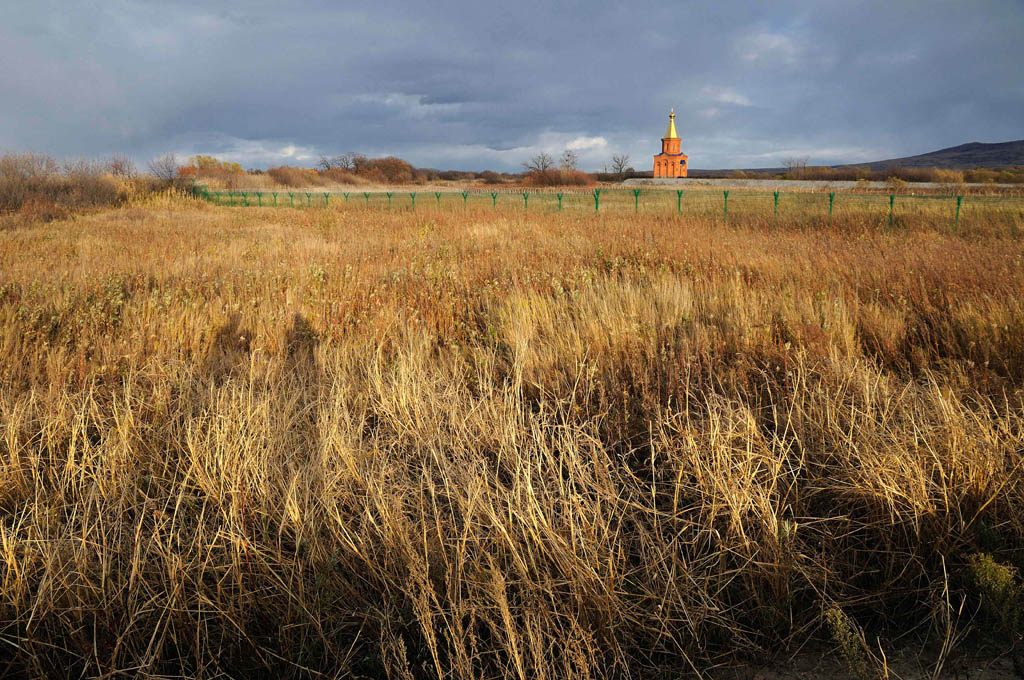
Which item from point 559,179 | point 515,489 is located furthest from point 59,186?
point 559,179

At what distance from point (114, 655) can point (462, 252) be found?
8.04 metres

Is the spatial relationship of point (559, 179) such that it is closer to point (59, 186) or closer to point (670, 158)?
point (670, 158)

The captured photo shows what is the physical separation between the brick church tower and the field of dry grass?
7132 cm

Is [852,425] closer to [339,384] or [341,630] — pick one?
[341,630]

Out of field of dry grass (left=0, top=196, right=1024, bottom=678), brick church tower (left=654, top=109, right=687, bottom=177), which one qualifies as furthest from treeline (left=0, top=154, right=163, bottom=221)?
brick church tower (left=654, top=109, right=687, bottom=177)

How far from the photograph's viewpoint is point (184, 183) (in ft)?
98.6

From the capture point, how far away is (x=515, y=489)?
8.44ft

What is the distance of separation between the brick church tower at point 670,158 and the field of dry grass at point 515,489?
234 ft

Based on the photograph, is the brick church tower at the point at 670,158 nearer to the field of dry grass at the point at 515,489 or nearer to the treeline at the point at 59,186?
the treeline at the point at 59,186

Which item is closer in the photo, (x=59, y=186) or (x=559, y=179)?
(x=59, y=186)

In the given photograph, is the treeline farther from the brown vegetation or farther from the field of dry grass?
the brown vegetation

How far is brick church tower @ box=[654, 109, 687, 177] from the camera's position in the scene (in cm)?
7225

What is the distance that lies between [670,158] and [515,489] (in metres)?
76.9

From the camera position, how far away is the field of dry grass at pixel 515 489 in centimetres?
225
